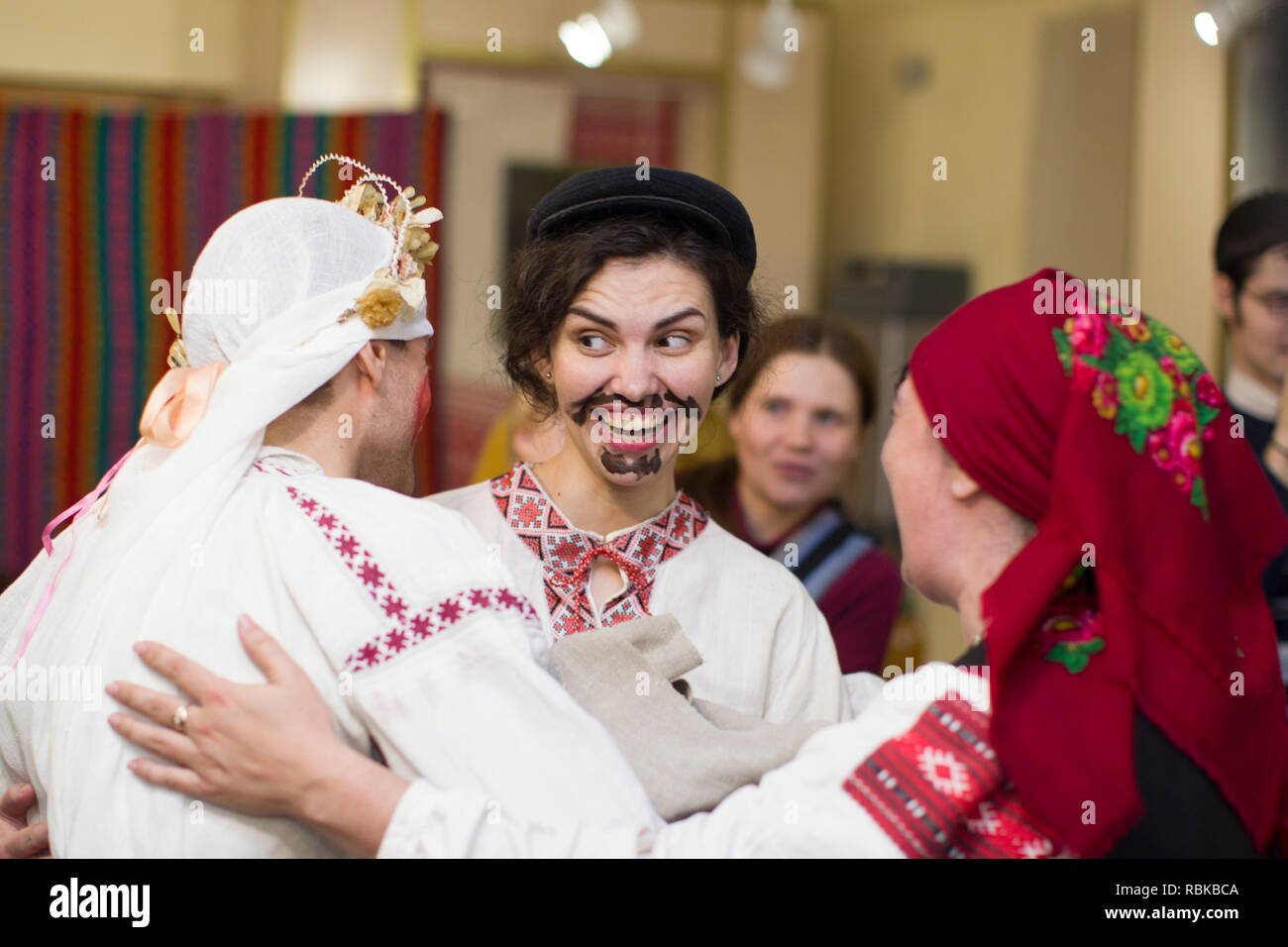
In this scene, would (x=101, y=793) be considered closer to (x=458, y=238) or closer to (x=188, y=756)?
(x=188, y=756)

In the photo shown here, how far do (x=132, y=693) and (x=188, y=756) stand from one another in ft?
0.31

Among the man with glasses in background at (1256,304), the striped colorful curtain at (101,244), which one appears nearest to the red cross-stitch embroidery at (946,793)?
the man with glasses in background at (1256,304)

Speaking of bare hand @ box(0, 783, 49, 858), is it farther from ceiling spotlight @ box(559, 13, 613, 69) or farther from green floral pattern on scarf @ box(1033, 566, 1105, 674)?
ceiling spotlight @ box(559, 13, 613, 69)

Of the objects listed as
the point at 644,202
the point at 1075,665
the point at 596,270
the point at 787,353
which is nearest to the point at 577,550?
the point at 596,270

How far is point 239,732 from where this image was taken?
1303 mm

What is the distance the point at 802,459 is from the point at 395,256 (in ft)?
4.92

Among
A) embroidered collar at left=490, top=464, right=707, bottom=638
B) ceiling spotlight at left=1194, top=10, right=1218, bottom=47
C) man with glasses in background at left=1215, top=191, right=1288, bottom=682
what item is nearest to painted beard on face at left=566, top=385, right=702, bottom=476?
embroidered collar at left=490, top=464, right=707, bottom=638

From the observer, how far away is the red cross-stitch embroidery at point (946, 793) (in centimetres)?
128

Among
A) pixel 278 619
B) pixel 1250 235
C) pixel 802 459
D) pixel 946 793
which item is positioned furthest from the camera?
pixel 802 459

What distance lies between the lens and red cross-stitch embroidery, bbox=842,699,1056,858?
128cm

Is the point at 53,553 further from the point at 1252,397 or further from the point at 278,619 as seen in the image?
the point at 1252,397

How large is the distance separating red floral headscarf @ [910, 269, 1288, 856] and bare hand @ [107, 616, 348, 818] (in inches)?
27.3
